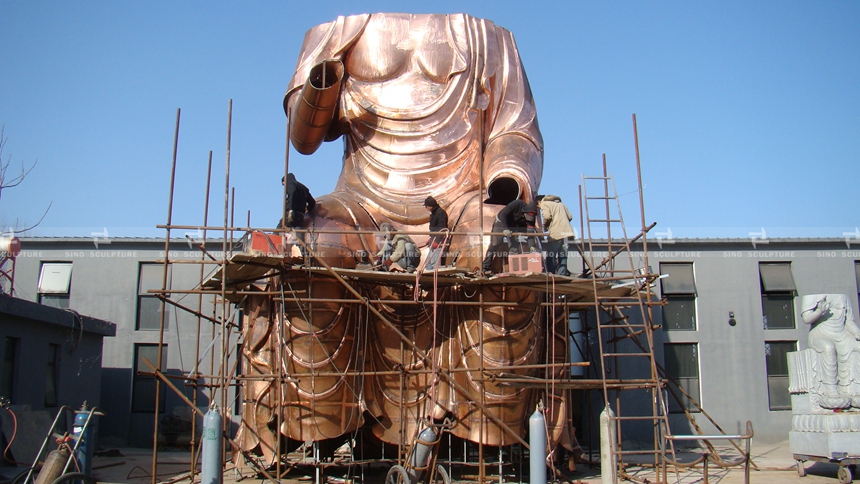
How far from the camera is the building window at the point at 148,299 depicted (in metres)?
17.5

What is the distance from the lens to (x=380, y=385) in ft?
34.7

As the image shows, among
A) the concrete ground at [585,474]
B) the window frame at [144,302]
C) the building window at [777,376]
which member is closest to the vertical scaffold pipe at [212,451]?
the concrete ground at [585,474]

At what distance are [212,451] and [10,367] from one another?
6.60 meters

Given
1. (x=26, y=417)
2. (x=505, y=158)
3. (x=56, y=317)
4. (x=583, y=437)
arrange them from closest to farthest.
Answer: (x=505, y=158)
(x=26, y=417)
(x=56, y=317)
(x=583, y=437)

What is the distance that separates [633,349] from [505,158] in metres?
6.97

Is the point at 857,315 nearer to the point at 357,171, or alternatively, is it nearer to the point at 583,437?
the point at 583,437

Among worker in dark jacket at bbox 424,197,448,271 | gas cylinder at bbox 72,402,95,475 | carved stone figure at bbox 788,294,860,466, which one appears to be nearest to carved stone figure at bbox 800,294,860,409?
carved stone figure at bbox 788,294,860,466

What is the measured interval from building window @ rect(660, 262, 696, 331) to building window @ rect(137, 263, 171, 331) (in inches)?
389

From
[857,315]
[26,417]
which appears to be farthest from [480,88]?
[857,315]

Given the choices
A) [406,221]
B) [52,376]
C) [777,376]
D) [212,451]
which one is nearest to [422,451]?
[212,451]

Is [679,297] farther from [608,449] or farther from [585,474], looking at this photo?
[608,449]

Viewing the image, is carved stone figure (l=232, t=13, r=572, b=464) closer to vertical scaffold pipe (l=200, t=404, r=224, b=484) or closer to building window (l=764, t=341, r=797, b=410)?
vertical scaffold pipe (l=200, t=404, r=224, b=484)

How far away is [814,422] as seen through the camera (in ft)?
36.6

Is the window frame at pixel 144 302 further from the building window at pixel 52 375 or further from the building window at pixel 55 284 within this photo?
the building window at pixel 52 375
